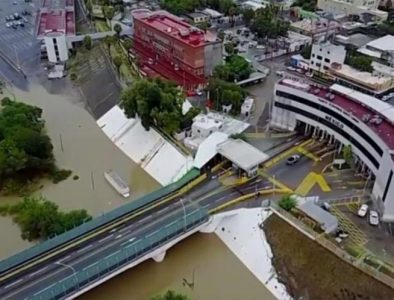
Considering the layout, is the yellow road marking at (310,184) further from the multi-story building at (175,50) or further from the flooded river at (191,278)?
the multi-story building at (175,50)

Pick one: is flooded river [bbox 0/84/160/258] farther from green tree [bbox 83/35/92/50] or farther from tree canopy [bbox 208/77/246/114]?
green tree [bbox 83/35/92/50]

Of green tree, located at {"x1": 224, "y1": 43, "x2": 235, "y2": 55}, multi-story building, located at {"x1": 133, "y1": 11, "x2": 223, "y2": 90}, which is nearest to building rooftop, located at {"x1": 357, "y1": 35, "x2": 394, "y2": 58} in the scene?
green tree, located at {"x1": 224, "y1": 43, "x2": 235, "y2": 55}

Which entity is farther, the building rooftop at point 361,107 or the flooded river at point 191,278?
the building rooftop at point 361,107

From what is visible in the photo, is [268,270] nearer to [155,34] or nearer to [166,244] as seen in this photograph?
[166,244]

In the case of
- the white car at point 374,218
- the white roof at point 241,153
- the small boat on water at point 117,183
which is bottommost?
the small boat on water at point 117,183

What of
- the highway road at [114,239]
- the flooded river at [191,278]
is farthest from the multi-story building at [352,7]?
the flooded river at [191,278]

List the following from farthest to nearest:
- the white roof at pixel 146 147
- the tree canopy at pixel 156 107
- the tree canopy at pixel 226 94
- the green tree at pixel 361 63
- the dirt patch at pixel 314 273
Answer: the green tree at pixel 361 63, the tree canopy at pixel 226 94, the tree canopy at pixel 156 107, the white roof at pixel 146 147, the dirt patch at pixel 314 273

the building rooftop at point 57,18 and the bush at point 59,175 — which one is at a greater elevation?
the building rooftop at point 57,18

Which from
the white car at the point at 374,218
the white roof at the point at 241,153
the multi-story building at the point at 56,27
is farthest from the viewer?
the multi-story building at the point at 56,27
